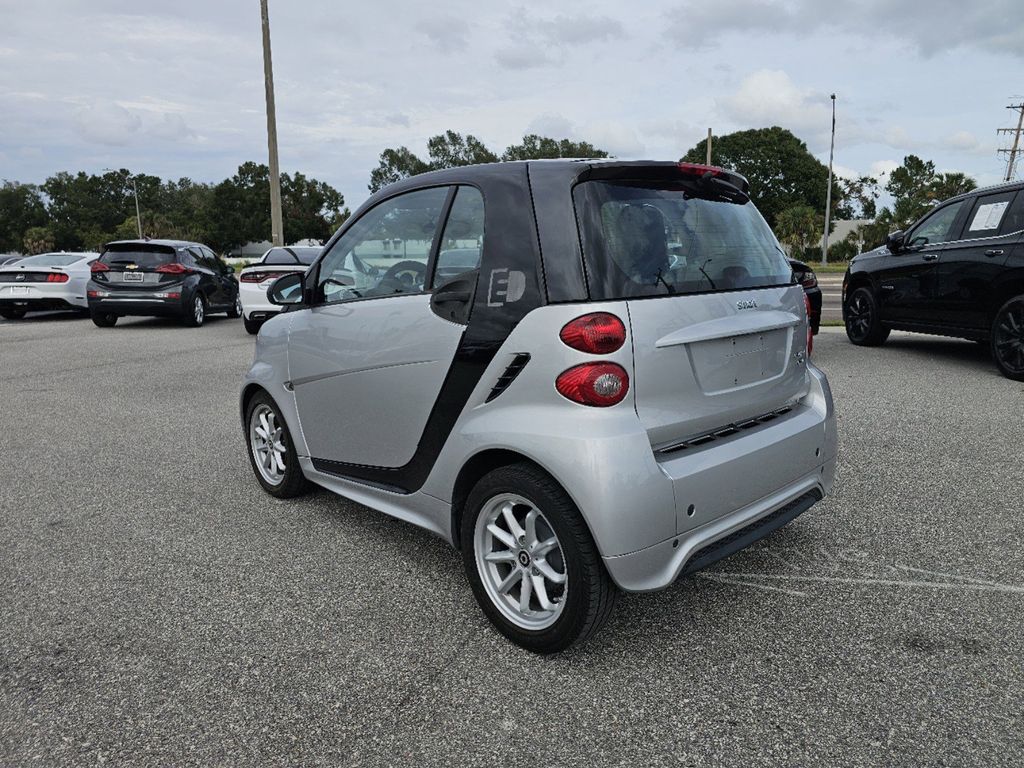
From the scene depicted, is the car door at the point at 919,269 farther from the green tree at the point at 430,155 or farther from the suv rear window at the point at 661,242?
the green tree at the point at 430,155

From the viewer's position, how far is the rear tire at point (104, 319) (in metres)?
13.4

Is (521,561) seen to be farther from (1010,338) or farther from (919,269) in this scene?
(919,269)

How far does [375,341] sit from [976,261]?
6853 millimetres

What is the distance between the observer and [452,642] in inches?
107

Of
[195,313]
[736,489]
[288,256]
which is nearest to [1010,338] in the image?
[736,489]

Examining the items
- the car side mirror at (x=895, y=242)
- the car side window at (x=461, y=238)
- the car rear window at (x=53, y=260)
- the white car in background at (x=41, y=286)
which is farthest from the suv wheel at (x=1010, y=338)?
the car rear window at (x=53, y=260)

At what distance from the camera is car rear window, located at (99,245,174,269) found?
13.1 metres

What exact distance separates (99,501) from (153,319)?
12.6m

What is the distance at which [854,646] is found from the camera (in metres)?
2.64

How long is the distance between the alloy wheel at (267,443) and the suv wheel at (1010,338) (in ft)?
22.1

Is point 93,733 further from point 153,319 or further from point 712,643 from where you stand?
point 153,319

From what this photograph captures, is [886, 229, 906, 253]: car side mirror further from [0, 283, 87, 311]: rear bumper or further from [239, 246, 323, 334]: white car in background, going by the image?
[0, 283, 87, 311]: rear bumper

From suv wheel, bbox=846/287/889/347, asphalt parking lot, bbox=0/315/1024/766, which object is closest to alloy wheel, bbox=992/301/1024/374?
suv wheel, bbox=846/287/889/347

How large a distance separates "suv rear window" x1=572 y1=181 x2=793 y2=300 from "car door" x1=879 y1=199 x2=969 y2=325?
620 centimetres
